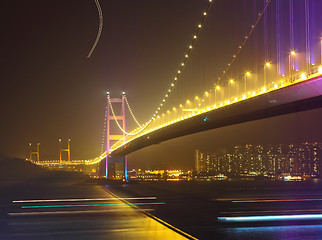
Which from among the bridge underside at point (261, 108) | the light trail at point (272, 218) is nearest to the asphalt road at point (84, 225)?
the light trail at point (272, 218)

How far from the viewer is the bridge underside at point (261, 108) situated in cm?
2401

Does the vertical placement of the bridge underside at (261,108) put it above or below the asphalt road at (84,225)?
above

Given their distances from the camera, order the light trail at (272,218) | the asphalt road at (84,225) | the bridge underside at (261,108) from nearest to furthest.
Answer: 1. the asphalt road at (84,225)
2. the light trail at (272,218)
3. the bridge underside at (261,108)

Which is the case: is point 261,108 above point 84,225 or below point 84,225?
above

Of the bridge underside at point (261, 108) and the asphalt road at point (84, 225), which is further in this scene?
the bridge underside at point (261, 108)

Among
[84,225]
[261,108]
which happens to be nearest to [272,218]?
[84,225]

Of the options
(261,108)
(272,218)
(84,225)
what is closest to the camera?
(84,225)

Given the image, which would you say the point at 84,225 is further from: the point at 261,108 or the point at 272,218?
the point at 261,108

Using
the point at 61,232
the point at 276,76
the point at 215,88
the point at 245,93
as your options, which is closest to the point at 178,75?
the point at 215,88

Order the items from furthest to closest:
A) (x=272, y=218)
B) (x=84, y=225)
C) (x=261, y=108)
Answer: (x=261, y=108)
(x=272, y=218)
(x=84, y=225)

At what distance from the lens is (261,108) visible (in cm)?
2925

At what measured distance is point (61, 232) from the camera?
1233 centimetres

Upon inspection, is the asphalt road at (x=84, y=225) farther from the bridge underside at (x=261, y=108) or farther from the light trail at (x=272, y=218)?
the bridge underside at (x=261, y=108)

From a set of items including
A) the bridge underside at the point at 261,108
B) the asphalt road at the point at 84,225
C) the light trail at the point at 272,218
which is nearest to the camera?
the asphalt road at the point at 84,225
